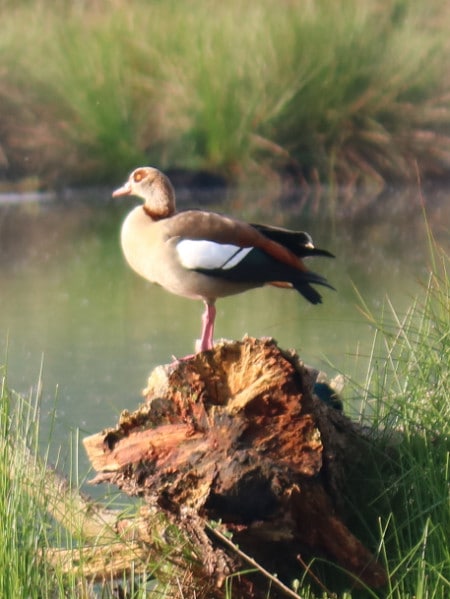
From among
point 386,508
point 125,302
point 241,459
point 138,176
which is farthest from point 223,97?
point 241,459

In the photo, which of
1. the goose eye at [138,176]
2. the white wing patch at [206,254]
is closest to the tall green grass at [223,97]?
the goose eye at [138,176]

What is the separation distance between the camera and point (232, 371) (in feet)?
7.12

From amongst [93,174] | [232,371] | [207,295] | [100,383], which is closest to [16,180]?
[93,174]

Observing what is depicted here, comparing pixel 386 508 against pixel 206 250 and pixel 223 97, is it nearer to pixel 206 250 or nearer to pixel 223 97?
pixel 206 250

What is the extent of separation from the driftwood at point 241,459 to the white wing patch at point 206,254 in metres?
0.84

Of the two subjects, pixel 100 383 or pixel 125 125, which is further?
pixel 125 125

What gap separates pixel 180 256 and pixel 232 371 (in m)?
0.90

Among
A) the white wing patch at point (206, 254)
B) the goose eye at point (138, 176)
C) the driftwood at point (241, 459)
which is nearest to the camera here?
the driftwood at point (241, 459)

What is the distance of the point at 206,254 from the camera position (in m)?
3.01

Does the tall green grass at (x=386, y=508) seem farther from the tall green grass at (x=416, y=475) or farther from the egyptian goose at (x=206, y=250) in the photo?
the egyptian goose at (x=206, y=250)

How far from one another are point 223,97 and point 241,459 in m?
8.81

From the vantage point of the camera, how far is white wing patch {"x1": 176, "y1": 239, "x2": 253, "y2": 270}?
9.84 feet

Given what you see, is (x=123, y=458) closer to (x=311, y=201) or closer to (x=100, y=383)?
(x=100, y=383)

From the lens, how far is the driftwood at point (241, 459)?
2.05 meters
